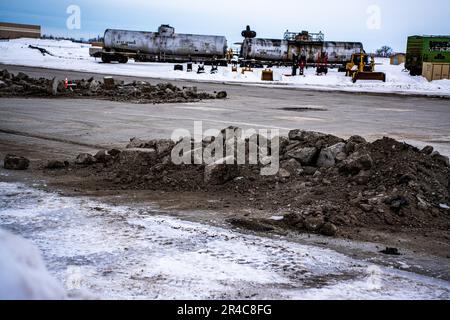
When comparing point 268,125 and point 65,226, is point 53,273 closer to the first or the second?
point 65,226

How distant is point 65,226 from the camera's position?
514cm

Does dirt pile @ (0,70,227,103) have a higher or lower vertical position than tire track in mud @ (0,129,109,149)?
higher

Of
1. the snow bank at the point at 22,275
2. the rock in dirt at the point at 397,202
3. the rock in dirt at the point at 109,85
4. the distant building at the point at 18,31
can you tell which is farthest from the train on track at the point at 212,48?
the distant building at the point at 18,31

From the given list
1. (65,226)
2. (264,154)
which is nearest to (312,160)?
(264,154)

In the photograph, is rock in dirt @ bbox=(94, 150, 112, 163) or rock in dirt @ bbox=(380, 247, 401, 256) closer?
rock in dirt @ bbox=(380, 247, 401, 256)

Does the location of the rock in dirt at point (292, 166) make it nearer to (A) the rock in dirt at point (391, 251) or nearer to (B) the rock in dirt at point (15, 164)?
(A) the rock in dirt at point (391, 251)

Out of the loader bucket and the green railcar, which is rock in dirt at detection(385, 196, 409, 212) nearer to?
the loader bucket

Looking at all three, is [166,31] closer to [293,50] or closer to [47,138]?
[293,50]

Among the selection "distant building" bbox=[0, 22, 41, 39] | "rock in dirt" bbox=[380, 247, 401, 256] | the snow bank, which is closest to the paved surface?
"rock in dirt" bbox=[380, 247, 401, 256]

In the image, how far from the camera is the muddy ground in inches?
220

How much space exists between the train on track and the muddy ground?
4920cm

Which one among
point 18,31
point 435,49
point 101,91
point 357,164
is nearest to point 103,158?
point 357,164

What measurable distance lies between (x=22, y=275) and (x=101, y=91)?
21.1 m
